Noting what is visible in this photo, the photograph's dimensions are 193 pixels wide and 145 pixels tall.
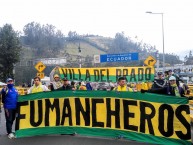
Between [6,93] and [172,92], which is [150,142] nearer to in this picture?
[172,92]

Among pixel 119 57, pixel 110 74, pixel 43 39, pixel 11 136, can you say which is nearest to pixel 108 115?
pixel 11 136

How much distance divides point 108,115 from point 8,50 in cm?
4825

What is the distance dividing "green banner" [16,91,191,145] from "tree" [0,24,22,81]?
1750 inches

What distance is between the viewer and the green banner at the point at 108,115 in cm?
851

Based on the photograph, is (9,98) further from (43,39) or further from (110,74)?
(43,39)

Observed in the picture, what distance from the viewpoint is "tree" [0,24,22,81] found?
177 feet

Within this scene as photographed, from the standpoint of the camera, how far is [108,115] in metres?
9.34

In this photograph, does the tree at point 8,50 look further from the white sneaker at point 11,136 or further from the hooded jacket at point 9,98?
the white sneaker at point 11,136

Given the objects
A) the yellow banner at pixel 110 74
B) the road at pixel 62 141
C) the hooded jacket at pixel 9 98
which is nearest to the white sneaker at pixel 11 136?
the road at pixel 62 141

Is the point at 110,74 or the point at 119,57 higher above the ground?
the point at 119,57

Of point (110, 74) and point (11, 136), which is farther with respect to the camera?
point (110, 74)

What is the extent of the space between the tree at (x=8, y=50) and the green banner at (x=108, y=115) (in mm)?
44461

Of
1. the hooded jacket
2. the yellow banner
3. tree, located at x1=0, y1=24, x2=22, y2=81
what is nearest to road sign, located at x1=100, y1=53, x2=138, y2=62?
the yellow banner

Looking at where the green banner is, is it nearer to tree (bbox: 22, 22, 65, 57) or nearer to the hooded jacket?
the hooded jacket
